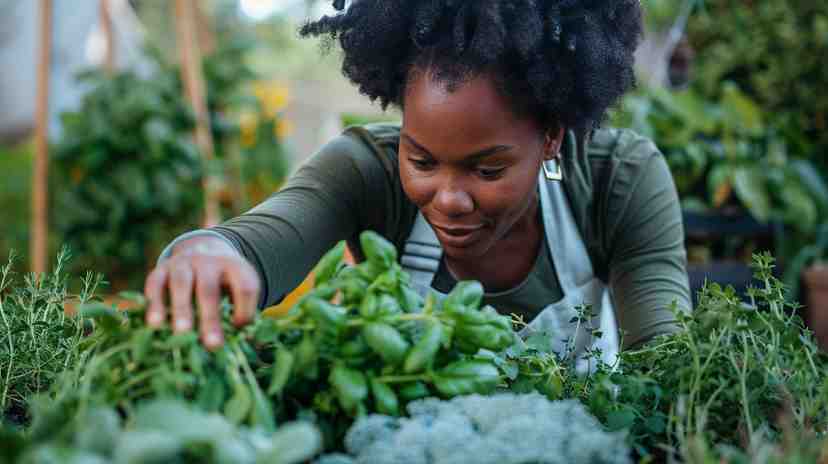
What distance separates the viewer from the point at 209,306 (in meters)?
0.89

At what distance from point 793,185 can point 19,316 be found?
341 centimetres

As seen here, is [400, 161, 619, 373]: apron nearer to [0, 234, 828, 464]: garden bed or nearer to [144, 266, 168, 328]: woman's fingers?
[0, 234, 828, 464]: garden bed

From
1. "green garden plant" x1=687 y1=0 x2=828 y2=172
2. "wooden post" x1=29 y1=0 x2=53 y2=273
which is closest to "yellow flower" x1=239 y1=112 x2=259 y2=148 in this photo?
"wooden post" x1=29 y1=0 x2=53 y2=273

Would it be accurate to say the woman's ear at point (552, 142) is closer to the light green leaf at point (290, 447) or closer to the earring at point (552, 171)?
the earring at point (552, 171)

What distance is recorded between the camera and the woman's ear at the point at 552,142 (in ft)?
5.06

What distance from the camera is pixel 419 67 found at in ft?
4.72

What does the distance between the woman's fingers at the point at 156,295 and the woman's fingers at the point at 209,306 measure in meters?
0.04

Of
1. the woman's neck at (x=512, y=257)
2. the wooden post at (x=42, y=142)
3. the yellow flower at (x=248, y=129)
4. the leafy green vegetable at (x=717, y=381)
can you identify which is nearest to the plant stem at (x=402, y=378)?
the leafy green vegetable at (x=717, y=381)

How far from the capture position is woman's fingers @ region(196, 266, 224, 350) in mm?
856

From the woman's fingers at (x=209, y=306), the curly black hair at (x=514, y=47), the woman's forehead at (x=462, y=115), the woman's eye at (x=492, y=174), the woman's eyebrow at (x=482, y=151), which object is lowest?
the woman's fingers at (x=209, y=306)

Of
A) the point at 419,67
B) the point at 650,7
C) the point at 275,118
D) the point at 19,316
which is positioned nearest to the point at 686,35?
the point at 650,7

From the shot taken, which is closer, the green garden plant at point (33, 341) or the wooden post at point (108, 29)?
the green garden plant at point (33, 341)

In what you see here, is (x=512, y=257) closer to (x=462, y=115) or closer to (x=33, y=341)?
(x=462, y=115)

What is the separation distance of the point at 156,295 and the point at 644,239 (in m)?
1.14
